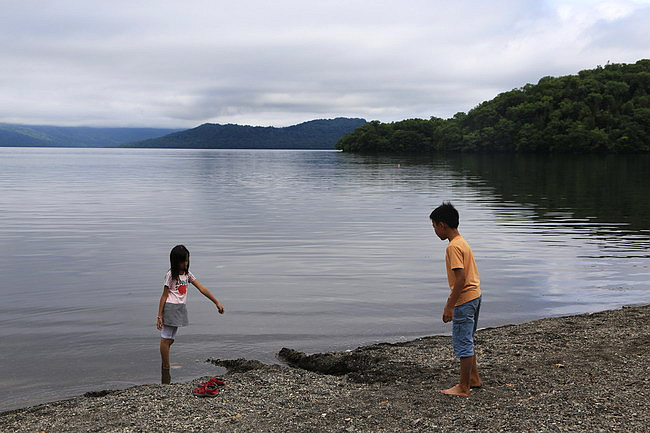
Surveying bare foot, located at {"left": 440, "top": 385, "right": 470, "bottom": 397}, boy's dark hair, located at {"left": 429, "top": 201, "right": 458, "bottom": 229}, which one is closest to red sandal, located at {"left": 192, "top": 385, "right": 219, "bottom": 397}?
bare foot, located at {"left": 440, "top": 385, "right": 470, "bottom": 397}

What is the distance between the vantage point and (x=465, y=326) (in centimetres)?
797

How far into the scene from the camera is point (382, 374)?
9.34 metres

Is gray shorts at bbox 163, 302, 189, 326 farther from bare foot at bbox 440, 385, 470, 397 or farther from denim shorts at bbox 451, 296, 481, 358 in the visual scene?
denim shorts at bbox 451, 296, 481, 358

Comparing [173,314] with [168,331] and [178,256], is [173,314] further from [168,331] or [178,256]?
[178,256]

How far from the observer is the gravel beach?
7.10 metres

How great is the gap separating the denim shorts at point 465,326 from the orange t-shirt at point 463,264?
93mm

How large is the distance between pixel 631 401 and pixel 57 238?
22.9 metres

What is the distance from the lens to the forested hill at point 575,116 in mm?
149250

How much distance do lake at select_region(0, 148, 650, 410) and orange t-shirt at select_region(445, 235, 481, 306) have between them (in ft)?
14.1

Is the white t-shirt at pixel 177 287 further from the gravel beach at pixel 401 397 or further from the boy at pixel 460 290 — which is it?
the boy at pixel 460 290

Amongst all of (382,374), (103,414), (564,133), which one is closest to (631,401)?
(382,374)

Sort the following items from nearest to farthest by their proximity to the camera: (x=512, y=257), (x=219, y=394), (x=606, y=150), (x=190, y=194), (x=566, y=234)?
(x=219, y=394), (x=512, y=257), (x=566, y=234), (x=190, y=194), (x=606, y=150)

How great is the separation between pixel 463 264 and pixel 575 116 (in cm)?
16624

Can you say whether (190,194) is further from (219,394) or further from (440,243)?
(219,394)
